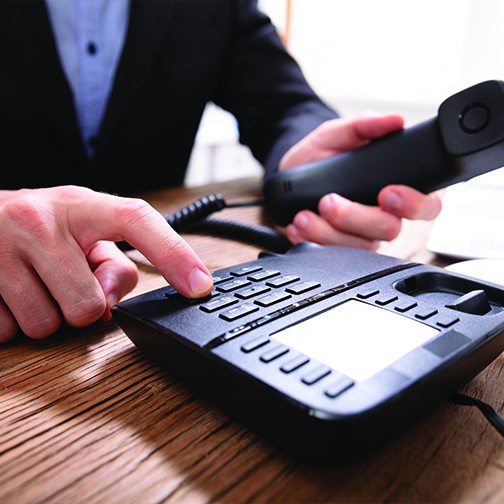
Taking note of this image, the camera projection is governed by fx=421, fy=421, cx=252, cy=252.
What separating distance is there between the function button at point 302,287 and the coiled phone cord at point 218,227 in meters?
0.21

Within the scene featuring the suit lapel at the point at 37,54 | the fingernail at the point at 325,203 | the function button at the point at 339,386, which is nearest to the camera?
the function button at the point at 339,386

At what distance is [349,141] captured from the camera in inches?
22.2

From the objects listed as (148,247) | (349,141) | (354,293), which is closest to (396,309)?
(354,293)

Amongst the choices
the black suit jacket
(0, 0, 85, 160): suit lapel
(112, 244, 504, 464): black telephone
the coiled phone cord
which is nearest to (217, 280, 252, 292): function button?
(112, 244, 504, 464): black telephone

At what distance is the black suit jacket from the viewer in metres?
0.67

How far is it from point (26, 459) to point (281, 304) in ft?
0.46

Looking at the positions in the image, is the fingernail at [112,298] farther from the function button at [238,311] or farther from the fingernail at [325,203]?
the fingernail at [325,203]

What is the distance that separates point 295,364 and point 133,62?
719mm

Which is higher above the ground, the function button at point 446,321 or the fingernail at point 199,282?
the fingernail at point 199,282

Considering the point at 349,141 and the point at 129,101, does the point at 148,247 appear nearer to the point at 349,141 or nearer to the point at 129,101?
the point at 349,141

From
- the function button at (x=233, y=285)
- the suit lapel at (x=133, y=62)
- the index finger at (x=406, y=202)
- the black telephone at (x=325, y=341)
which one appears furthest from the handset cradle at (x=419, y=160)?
the suit lapel at (x=133, y=62)

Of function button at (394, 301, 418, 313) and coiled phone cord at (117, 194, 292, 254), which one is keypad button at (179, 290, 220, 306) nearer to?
function button at (394, 301, 418, 313)

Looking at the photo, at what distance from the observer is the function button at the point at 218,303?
23 centimetres

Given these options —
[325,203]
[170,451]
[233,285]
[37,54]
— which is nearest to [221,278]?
[233,285]
